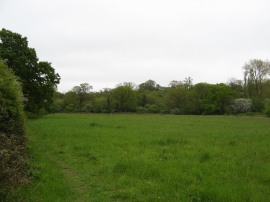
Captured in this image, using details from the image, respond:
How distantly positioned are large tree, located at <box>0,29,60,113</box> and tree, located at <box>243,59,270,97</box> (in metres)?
59.8

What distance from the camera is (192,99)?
283ft

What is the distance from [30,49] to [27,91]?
5110mm

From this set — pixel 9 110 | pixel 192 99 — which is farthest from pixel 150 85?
pixel 9 110

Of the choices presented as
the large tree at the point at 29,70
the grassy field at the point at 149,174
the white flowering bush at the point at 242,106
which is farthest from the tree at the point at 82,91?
the grassy field at the point at 149,174

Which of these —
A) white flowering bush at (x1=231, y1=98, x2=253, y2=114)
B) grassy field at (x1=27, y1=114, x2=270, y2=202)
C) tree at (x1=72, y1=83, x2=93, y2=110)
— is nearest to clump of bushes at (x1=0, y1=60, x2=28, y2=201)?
grassy field at (x1=27, y1=114, x2=270, y2=202)

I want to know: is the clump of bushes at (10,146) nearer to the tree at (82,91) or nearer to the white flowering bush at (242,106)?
the white flowering bush at (242,106)

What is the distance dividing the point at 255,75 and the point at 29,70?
65521 mm

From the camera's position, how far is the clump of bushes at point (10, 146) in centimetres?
634

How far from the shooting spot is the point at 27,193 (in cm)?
779

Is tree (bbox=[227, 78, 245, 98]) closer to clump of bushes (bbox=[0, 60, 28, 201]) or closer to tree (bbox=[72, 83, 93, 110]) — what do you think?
tree (bbox=[72, 83, 93, 110])

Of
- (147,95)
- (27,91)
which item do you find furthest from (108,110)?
(27,91)

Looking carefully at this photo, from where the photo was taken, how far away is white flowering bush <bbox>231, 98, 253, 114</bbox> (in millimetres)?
73250

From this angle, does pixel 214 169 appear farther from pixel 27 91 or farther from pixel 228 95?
pixel 228 95

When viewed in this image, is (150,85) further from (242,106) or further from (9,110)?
(9,110)
